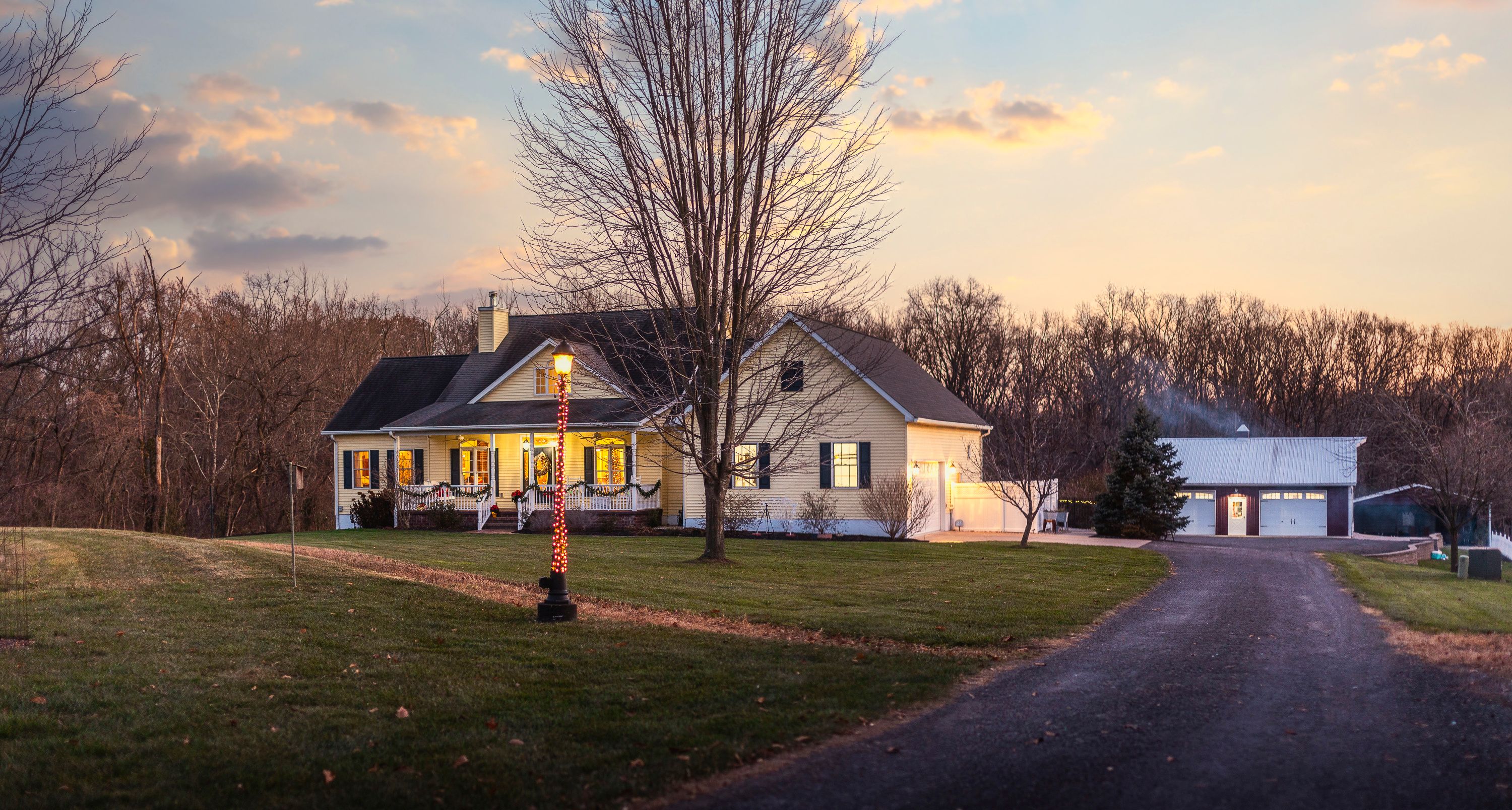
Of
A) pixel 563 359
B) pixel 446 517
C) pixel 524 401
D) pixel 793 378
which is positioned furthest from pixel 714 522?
pixel 524 401

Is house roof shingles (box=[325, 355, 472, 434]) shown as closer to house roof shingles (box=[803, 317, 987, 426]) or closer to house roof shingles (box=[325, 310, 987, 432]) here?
house roof shingles (box=[325, 310, 987, 432])

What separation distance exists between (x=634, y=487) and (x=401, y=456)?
885cm

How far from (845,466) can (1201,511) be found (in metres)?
17.6

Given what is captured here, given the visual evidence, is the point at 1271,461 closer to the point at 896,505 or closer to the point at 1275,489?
the point at 1275,489

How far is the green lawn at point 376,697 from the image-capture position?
6270mm

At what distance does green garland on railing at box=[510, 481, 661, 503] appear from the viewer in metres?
30.5

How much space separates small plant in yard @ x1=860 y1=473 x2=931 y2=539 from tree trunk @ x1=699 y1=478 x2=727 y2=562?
29.0ft

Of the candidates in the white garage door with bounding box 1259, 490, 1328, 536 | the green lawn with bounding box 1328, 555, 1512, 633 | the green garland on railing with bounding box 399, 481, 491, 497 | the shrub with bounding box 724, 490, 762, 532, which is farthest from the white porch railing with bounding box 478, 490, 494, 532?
the white garage door with bounding box 1259, 490, 1328, 536

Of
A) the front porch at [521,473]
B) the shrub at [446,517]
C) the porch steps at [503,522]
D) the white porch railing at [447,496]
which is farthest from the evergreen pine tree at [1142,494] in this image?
the shrub at [446,517]

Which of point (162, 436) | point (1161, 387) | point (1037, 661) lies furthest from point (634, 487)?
point (1161, 387)

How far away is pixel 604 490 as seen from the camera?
30625 mm

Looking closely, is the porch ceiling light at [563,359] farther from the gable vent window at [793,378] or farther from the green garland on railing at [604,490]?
the green garland on railing at [604,490]

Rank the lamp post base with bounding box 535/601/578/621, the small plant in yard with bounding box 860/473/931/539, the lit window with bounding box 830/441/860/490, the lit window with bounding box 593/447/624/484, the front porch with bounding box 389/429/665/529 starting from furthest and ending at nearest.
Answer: the lit window with bounding box 593/447/624/484
the front porch with bounding box 389/429/665/529
the lit window with bounding box 830/441/860/490
the small plant in yard with bounding box 860/473/931/539
the lamp post base with bounding box 535/601/578/621

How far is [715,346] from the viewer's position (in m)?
19.1
